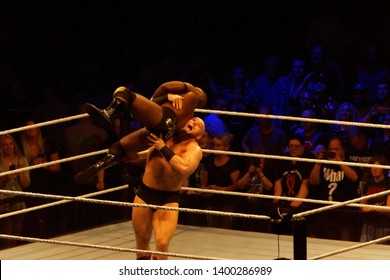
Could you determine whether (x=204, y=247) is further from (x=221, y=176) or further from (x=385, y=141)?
(x=385, y=141)

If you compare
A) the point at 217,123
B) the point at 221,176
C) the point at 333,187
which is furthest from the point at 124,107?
the point at 217,123

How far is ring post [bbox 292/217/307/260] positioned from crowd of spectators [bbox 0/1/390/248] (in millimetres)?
1984

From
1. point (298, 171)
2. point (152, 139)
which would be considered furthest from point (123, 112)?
point (298, 171)

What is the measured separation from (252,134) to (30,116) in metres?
2.10

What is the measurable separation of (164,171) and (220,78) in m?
3.50

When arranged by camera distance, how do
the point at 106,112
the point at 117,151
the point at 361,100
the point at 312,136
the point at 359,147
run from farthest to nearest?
the point at 361,100, the point at 312,136, the point at 359,147, the point at 117,151, the point at 106,112

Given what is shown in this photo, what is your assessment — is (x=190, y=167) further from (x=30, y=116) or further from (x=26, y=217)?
(x=30, y=116)

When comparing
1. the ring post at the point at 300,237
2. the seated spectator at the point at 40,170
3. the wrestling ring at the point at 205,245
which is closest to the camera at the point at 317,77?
the wrestling ring at the point at 205,245

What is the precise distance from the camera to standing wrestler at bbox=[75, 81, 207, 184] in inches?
188

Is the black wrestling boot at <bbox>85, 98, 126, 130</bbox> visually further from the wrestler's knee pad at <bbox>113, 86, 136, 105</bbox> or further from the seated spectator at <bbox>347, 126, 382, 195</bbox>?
the seated spectator at <bbox>347, 126, 382, 195</bbox>

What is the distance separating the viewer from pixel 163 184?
5.15 metres

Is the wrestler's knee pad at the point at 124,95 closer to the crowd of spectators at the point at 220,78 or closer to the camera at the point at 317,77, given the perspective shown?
the crowd of spectators at the point at 220,78

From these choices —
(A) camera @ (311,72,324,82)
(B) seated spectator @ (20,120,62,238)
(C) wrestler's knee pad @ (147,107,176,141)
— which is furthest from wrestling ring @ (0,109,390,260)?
(A) camera @ (311,72,324,82)

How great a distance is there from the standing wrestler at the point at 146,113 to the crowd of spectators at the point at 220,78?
124cm
